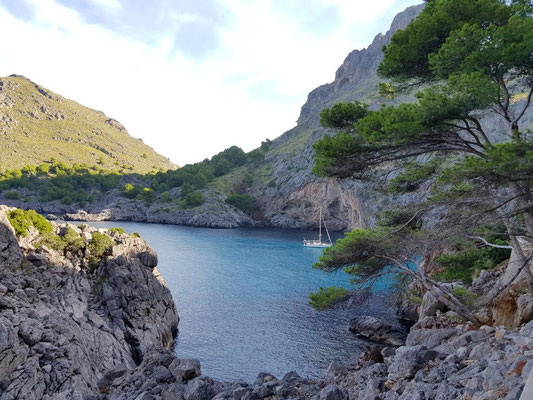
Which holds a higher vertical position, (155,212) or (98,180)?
(98,180)

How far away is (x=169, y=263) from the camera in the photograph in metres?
51.0

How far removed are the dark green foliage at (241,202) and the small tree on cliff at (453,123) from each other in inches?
3645

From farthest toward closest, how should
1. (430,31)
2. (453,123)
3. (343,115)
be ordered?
(343,115) < (430,31) < (453,123)

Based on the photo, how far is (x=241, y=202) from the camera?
107 m

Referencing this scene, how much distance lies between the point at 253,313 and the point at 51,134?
151 meters

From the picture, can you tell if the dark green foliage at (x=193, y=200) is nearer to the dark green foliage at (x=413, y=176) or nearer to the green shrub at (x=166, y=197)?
the green shrub at (x=166, y=197)

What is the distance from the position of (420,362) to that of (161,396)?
897 cm

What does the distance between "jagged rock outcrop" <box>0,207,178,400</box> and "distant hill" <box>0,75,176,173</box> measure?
11500 cm

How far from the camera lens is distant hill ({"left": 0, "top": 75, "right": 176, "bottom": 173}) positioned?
13200cm

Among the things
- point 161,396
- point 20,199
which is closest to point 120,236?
point 161,396

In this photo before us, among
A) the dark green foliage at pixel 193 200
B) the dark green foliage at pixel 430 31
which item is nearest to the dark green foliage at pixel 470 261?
the dark green foliage at pixel 430 31

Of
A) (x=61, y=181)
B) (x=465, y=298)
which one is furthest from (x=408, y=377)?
(x=61, y=181)

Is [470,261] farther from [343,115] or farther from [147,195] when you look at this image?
[147,195]

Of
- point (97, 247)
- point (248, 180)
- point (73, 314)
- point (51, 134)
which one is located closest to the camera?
point (73, 314)
